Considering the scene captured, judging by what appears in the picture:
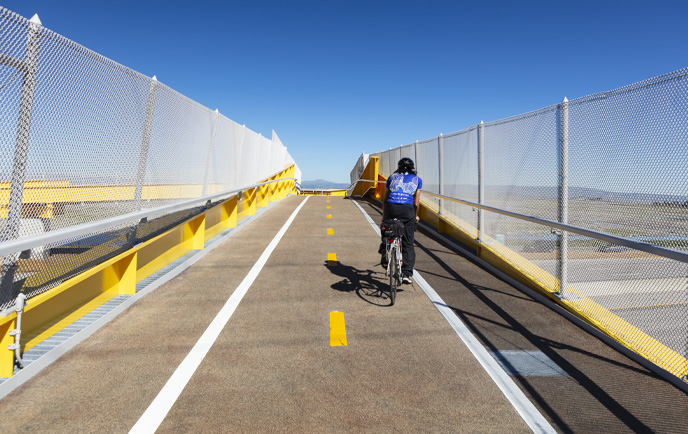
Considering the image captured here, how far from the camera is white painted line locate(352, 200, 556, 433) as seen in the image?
291cm

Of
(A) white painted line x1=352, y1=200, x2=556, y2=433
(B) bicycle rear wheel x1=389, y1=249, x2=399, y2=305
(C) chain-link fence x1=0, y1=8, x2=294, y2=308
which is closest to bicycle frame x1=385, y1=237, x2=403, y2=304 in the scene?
(B) bicycle rear wheel x1=389, y1=249, x2=399, y2=305

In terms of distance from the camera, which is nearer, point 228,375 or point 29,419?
point 29,419

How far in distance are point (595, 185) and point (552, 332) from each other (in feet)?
6.04

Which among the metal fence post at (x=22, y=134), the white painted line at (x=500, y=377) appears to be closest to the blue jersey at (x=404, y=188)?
the white painted line at (x=500, y=377)

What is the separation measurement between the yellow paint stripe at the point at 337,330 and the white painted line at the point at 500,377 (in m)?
1.31

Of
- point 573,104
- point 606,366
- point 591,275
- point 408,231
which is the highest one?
point 573,104

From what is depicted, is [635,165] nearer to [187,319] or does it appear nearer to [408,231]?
[408,231]

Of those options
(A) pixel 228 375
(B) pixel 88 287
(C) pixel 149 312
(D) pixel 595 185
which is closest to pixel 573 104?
(D) pixel 595 185

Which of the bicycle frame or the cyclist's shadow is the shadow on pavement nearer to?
the cyclist's shadow

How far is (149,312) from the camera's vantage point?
4.86 m

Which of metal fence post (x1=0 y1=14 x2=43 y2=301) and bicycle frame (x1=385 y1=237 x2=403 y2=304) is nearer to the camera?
metal fence post (x1=0 y1=14 x2=43 y2=301)

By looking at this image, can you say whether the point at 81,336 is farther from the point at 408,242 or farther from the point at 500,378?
the point at 408,242

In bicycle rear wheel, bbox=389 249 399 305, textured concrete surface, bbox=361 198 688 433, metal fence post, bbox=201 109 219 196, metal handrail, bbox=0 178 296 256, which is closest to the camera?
metal handrail, bbox=0 178 296 256

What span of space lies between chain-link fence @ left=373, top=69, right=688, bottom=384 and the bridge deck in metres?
Result: 0.47
